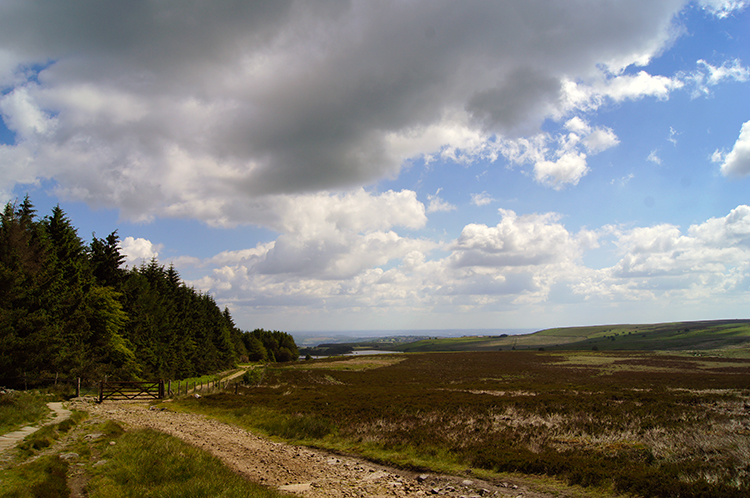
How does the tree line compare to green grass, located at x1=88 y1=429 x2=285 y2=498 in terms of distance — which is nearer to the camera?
green grass, located at x1=88 y1=429 x2=285 y2=498

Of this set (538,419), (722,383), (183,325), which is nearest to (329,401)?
(538,419)

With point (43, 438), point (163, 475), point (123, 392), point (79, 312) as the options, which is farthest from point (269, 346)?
point (163, 475)

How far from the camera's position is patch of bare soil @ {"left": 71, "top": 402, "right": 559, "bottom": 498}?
10.2 metres

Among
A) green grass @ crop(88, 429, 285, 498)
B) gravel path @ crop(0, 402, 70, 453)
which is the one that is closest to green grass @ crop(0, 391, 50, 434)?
gravel path @ crop(0, 402, 70, 453)

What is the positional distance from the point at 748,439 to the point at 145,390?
120 ft

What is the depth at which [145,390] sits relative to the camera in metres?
29.7

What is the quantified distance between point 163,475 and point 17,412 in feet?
33.5

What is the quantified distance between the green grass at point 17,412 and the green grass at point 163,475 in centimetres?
490

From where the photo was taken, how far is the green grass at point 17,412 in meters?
14.2

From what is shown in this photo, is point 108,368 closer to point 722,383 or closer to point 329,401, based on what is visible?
point 329,401

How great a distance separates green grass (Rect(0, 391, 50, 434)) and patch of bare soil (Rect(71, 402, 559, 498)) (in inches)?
142

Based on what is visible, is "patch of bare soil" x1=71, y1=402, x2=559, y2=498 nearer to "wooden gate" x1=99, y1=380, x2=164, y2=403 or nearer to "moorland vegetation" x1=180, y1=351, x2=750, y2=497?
"moorland vegetation" x1=180, y1=351, x2=750, y2=497

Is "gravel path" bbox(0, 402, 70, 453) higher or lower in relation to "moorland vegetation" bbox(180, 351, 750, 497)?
higher

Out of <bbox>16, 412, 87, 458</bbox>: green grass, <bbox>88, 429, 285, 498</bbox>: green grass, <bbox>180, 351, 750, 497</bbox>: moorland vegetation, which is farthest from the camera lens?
<bbox>16, 412, 87, 458</bbox>: green grass
